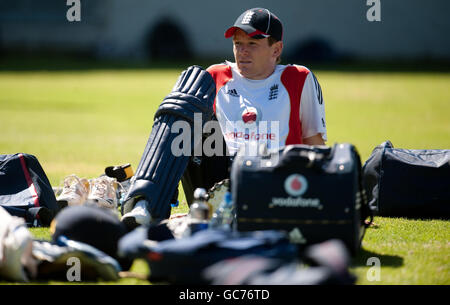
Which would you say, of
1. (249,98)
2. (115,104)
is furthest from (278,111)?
(115,104)

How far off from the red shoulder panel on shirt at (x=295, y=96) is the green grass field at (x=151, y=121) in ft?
2.96

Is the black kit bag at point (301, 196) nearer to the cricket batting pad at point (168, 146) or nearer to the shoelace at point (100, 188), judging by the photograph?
the cricket batting pad at point (168, 146)

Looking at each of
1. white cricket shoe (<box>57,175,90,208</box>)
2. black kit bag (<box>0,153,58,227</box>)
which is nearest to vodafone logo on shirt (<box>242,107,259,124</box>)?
white cricket shoe (<box>57,175,90,208</box>)

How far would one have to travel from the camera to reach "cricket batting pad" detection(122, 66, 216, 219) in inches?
179

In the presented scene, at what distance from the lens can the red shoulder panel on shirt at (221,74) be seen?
203 inches

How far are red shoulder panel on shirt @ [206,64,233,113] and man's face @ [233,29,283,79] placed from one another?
12 cm

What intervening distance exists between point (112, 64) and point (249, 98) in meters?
22.7

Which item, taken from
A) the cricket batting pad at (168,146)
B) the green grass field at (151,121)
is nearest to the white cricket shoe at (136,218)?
the cricket batting pad at (168,146)

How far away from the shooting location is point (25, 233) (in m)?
3.46

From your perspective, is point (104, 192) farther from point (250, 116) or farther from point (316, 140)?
point (316, 140)

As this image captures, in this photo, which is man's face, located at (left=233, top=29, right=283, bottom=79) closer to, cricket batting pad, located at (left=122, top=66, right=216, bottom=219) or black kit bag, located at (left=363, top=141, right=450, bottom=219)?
cricket batting pad, located at (left=122, top=66, right=216, bottom=219)

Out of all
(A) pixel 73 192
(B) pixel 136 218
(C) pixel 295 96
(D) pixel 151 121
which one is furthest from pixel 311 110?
(D) pixel 151 121

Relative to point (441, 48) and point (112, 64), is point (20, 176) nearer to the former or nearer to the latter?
point (112, 64)

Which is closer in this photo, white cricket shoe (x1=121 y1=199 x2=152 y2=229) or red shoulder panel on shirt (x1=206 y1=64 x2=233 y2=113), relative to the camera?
white cricket shoe (x1=121 y1=199 x2=152 y2=229)
